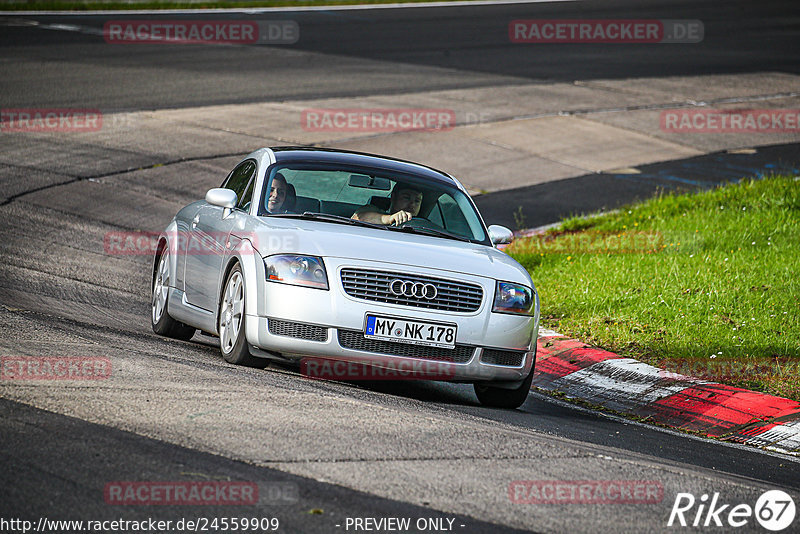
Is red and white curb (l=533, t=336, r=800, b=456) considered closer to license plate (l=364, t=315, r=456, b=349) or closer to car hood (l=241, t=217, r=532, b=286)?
car hood (l=241, t=217, r=532, b=286)

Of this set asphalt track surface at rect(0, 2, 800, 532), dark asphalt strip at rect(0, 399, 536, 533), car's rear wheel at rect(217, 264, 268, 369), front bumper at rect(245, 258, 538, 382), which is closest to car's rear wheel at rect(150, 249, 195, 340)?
asphalt track surface at rect(0, 2, 800, 532)

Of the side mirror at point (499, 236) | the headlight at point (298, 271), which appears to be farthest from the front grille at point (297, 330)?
the side mirror at point (499, 236)

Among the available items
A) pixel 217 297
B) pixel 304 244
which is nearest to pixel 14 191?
pixel 217 297

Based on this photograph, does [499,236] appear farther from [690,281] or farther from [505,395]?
[690,281]

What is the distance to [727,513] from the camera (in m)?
5.30

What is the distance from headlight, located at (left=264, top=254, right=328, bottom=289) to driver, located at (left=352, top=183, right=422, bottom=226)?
1.28 meters

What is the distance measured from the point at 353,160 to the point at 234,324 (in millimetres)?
1865

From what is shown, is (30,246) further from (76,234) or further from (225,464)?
(225,464)

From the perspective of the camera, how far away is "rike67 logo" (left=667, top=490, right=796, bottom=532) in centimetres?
514

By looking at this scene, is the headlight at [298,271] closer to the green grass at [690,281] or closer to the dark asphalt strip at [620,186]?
the green grass at [690,281]

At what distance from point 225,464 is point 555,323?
599 centimetres

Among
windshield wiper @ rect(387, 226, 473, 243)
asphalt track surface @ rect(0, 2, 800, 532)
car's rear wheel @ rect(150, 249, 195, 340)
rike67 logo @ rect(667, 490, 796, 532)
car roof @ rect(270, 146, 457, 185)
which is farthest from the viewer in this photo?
car's rear wheel @ rect(150, 249, 195, 340)

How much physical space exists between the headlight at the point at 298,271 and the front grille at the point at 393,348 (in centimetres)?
36

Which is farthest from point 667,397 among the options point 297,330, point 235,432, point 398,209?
point 235,432
